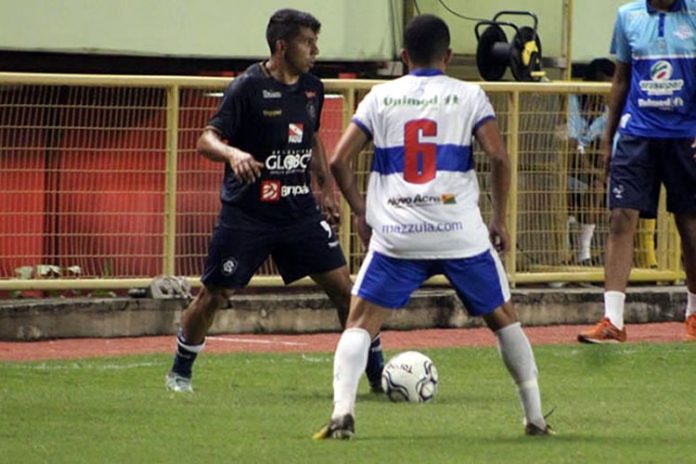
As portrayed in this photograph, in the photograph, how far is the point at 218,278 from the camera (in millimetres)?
12047

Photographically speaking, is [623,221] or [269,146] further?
[623,221]

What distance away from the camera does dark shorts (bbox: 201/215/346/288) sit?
39.4ft

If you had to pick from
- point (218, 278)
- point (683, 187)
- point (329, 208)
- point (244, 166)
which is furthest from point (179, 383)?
point (683, 187)

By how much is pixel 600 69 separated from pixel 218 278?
851 centimetres

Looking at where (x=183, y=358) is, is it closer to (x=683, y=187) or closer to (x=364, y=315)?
(x=364, y=315)

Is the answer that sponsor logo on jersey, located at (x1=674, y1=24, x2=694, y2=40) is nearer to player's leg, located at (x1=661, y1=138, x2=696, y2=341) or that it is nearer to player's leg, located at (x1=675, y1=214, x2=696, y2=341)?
player's leg, located at (x1=661, y1=138, x2=696, y2=341)

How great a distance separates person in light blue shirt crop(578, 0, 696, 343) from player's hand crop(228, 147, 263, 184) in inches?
158

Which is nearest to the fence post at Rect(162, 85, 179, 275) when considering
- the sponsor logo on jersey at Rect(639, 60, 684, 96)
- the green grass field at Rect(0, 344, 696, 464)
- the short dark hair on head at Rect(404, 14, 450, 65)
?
the green grass field at Rect(0, 344, 696, 464)

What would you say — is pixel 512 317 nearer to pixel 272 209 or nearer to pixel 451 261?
pixel 451 261

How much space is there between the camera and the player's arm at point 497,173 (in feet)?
31.8

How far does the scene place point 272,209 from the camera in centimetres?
1205

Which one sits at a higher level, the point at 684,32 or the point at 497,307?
the point at 684,32

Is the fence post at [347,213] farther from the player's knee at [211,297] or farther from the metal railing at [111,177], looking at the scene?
the player's knee at [211,297]

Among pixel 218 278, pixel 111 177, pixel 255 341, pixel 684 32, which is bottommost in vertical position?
pixel 255 341
